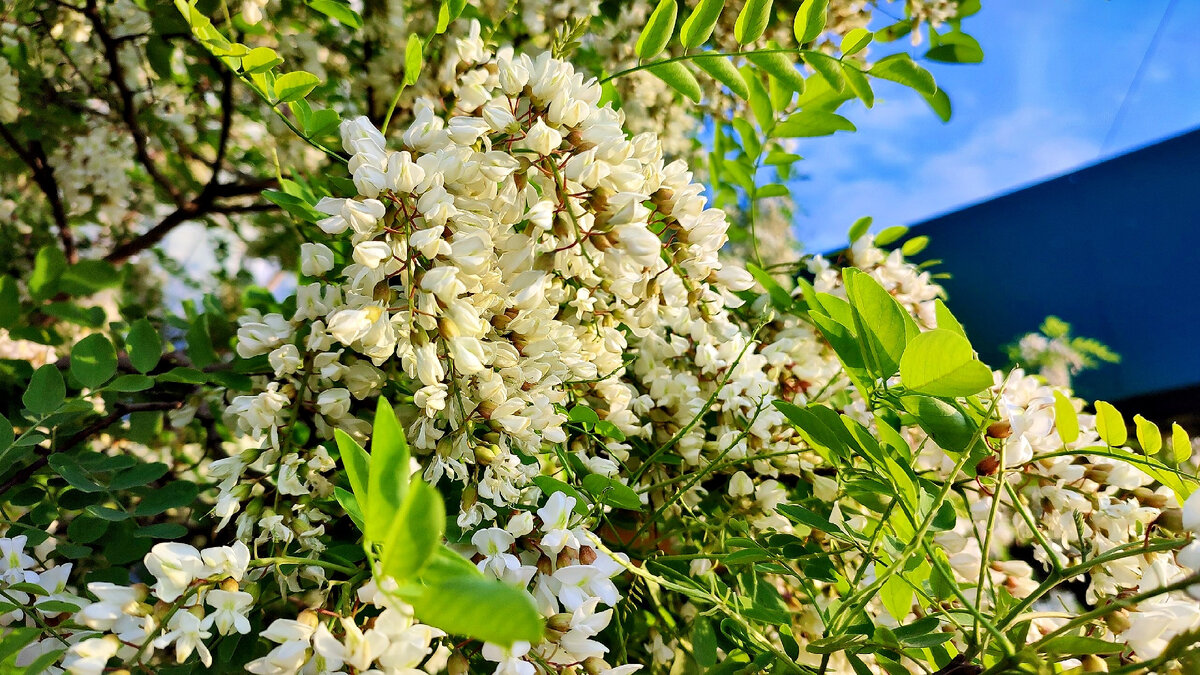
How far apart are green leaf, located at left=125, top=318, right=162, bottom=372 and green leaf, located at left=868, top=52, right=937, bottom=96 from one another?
0.65 m

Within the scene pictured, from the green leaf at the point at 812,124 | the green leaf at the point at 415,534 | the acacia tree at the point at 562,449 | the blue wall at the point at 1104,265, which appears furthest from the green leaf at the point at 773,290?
the blue wall at the point at 1104,265

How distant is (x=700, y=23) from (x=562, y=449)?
34cm

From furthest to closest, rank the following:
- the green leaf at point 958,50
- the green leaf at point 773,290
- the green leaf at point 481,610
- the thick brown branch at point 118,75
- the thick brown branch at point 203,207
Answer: the thick brown branch at point 203,207
the thick brown branch at point 118,75
the green leaf at point 958,50
the green leaf at point 773,290
the green leaf at point 481,610

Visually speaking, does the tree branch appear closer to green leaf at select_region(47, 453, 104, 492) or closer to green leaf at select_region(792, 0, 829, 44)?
green leaf at select_region(47, 453, 104, 492)

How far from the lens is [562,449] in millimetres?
485

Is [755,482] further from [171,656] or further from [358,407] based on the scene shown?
[171,656]

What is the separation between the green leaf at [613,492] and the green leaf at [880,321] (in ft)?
0.53

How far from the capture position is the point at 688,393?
57 centimetres

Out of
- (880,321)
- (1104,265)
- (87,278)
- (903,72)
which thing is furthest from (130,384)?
(1104,265)

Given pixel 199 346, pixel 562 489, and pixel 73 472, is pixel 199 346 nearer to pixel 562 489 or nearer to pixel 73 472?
pixel 73 472

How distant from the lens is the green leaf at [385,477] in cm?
22

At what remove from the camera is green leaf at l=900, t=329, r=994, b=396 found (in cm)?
33

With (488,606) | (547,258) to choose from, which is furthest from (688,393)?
(488,606)

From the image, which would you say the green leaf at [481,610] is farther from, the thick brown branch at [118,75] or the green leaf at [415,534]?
the thick brown branch at [118,75]
